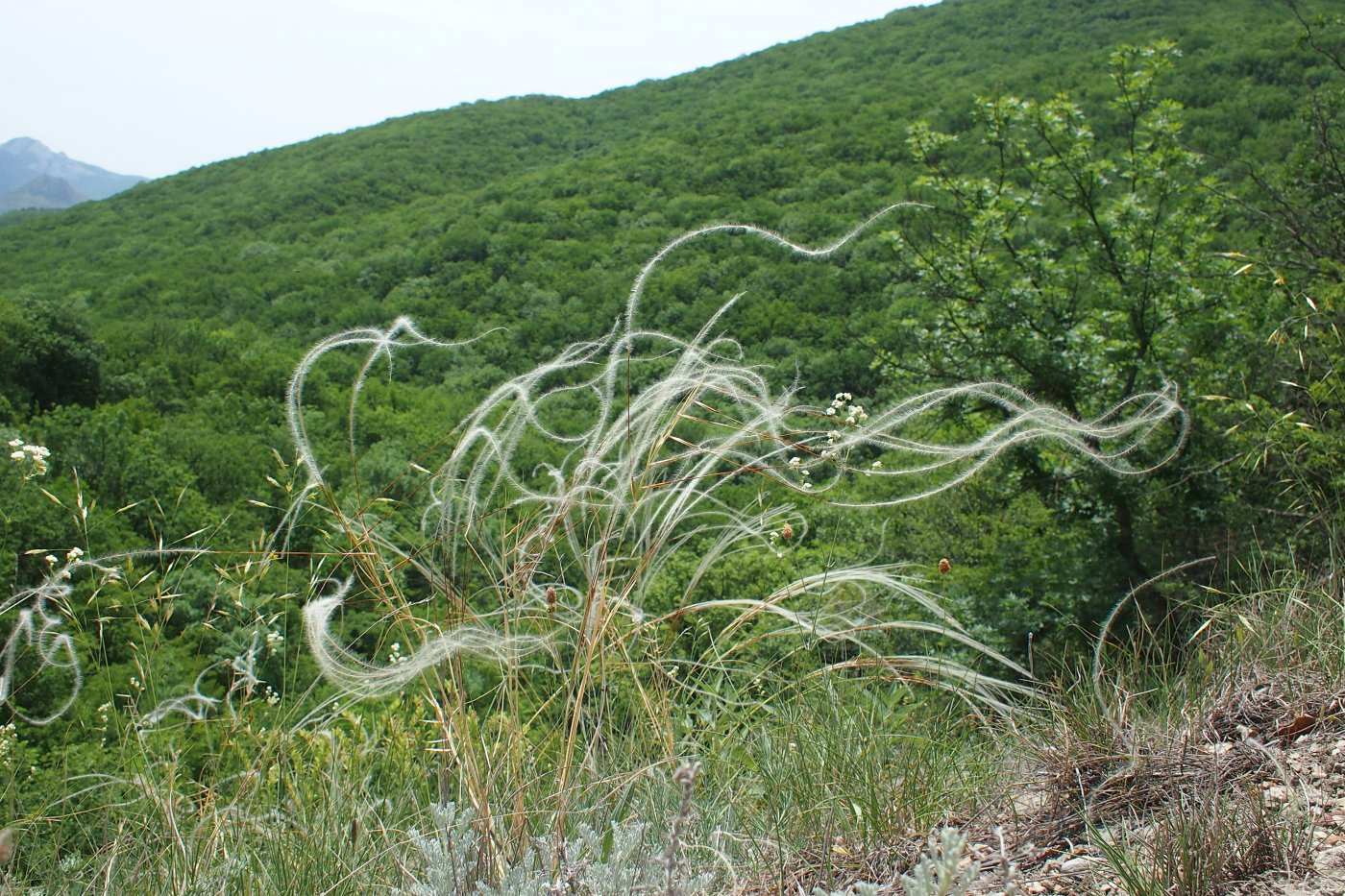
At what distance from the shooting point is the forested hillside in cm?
406

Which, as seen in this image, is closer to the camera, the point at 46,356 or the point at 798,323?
the point at 46,356

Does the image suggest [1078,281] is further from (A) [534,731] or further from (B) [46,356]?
(B) [46,356]

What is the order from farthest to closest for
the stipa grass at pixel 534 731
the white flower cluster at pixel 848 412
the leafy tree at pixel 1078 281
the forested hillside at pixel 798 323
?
1. the leafy tree at pixel 1078 281
2. the forested hillside at pixel 798 323
3. the white flower cluster at pixel 848 412
4. the stipa grass at pixel 534 731

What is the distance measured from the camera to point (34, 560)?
5492 mm

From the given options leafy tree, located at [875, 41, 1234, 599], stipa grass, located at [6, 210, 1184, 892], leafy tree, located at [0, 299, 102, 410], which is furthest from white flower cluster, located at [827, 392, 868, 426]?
leafy tree, located at [0, 299, 102, 410]

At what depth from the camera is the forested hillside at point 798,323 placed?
406 centimetres

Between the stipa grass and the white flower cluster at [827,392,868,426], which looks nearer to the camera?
the stipa grass

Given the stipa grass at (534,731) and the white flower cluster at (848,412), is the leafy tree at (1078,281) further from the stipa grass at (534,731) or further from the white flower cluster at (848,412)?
the stipa grass at (534,731)

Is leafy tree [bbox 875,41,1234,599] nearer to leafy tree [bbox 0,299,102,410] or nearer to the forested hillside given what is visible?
the forested hillside

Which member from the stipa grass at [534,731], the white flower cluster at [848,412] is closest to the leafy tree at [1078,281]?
the white flower cluster at [848,412]

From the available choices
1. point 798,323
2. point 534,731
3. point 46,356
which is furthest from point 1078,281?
point 46,356

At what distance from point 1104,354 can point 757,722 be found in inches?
195

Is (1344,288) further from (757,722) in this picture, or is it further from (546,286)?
(546,286)

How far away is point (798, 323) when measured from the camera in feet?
58.5
